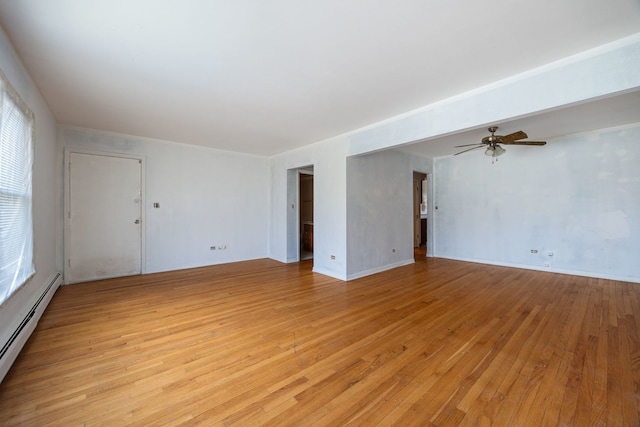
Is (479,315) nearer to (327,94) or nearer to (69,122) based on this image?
(327,94)

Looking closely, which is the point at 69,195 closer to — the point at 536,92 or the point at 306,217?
the point at 306,217

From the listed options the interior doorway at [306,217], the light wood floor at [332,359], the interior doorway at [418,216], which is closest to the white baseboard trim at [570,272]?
the light wood floor at [332,359]

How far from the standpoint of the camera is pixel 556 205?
474 cm

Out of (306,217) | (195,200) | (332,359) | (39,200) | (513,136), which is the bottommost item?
(332,359)

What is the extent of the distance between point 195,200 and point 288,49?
160 inches

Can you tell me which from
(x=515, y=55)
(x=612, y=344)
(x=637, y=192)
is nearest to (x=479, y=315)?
(x=612, y=344)

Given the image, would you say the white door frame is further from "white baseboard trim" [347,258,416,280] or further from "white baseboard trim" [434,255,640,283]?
"white baseboard trim" [434,255,640,283]

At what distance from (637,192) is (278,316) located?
5798 millimetres

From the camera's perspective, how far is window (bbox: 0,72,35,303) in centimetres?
196

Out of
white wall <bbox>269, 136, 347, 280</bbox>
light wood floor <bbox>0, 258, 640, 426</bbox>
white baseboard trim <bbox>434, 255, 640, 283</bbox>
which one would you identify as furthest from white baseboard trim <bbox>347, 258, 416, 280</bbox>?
white baseboard trim <bbox>434, 255, 640, 283</bbox>

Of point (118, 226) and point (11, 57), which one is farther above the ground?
point (11, 57)

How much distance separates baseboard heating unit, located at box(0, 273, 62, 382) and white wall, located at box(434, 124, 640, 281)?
6.99 m

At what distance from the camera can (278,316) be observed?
2.88 metres

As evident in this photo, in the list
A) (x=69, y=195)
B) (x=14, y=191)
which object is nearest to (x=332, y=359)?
(x=14, y=191)
